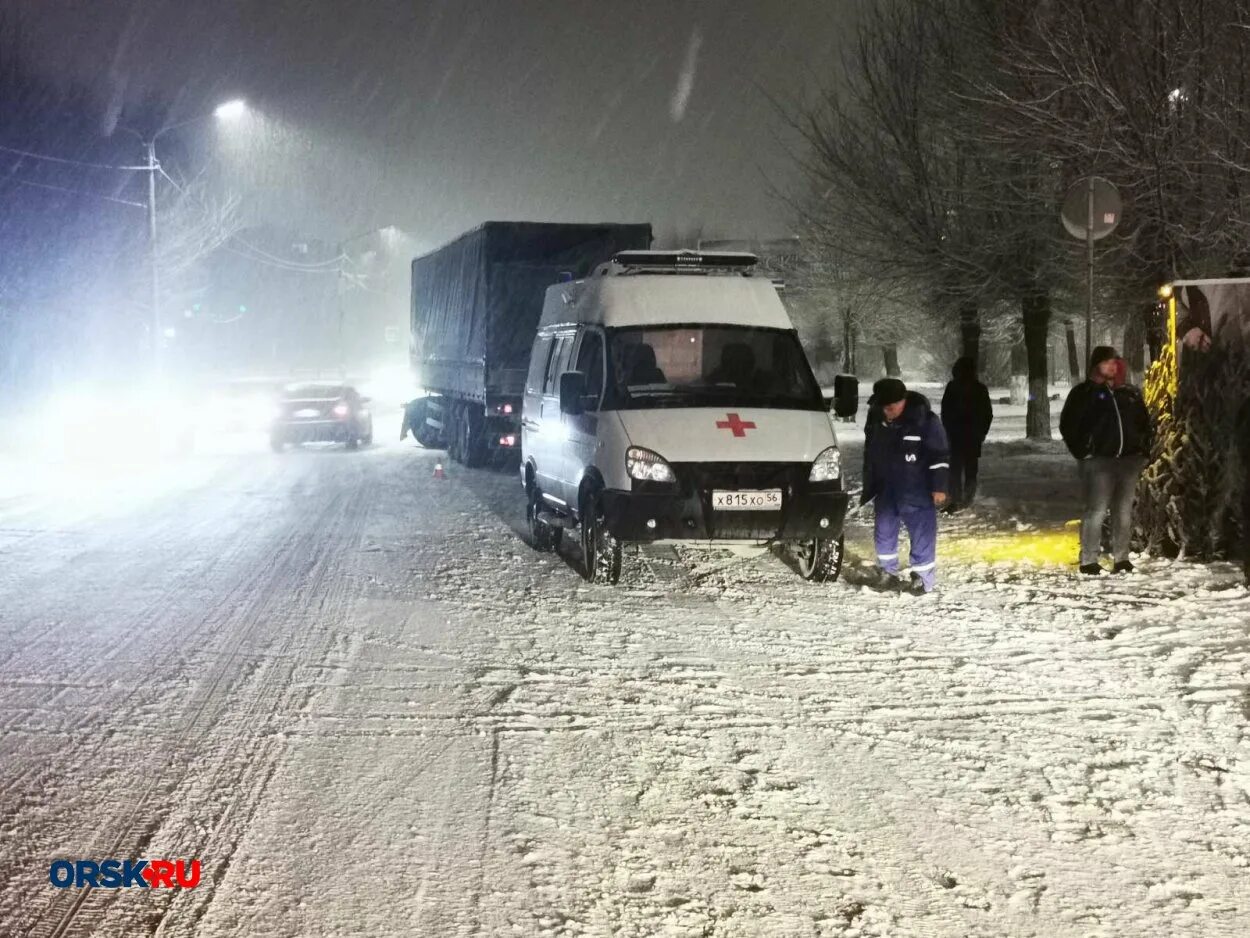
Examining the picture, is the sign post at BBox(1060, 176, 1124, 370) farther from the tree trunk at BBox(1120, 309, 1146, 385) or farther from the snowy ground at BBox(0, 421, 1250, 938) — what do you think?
the tree trunk at BBox(1120, 309, 1146, 385)

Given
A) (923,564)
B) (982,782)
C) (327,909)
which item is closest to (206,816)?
(327,909)

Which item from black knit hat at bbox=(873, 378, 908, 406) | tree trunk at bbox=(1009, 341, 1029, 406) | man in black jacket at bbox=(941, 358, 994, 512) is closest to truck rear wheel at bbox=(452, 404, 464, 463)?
man in black jacket at bbox=(941, 358, 994, 512)

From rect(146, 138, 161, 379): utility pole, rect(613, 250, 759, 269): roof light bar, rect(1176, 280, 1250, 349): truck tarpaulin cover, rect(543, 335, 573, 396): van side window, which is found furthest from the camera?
rect(146, 138, 161, 379): utility pole

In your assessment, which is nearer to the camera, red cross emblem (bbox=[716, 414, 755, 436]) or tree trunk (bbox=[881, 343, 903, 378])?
red cross emblem (bbox=[716, 414, 755, 436])

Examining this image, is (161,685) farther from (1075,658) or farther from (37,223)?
(37,223)

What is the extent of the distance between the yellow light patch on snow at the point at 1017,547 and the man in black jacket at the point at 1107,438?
0.89 metres

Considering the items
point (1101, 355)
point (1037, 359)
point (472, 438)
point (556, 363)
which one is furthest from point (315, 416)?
point (1101, 355)

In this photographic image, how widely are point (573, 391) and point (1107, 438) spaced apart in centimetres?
416

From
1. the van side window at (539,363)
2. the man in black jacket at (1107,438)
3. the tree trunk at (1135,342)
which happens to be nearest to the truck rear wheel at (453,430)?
the van side window at (539,363)

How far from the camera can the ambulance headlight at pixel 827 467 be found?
Result: 1038 cm

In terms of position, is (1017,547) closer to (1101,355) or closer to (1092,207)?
(1101,355)

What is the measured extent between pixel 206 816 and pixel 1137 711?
4441 mm

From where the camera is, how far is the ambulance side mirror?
11016 mm

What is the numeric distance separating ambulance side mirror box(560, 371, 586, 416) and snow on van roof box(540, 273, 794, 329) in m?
0.53
